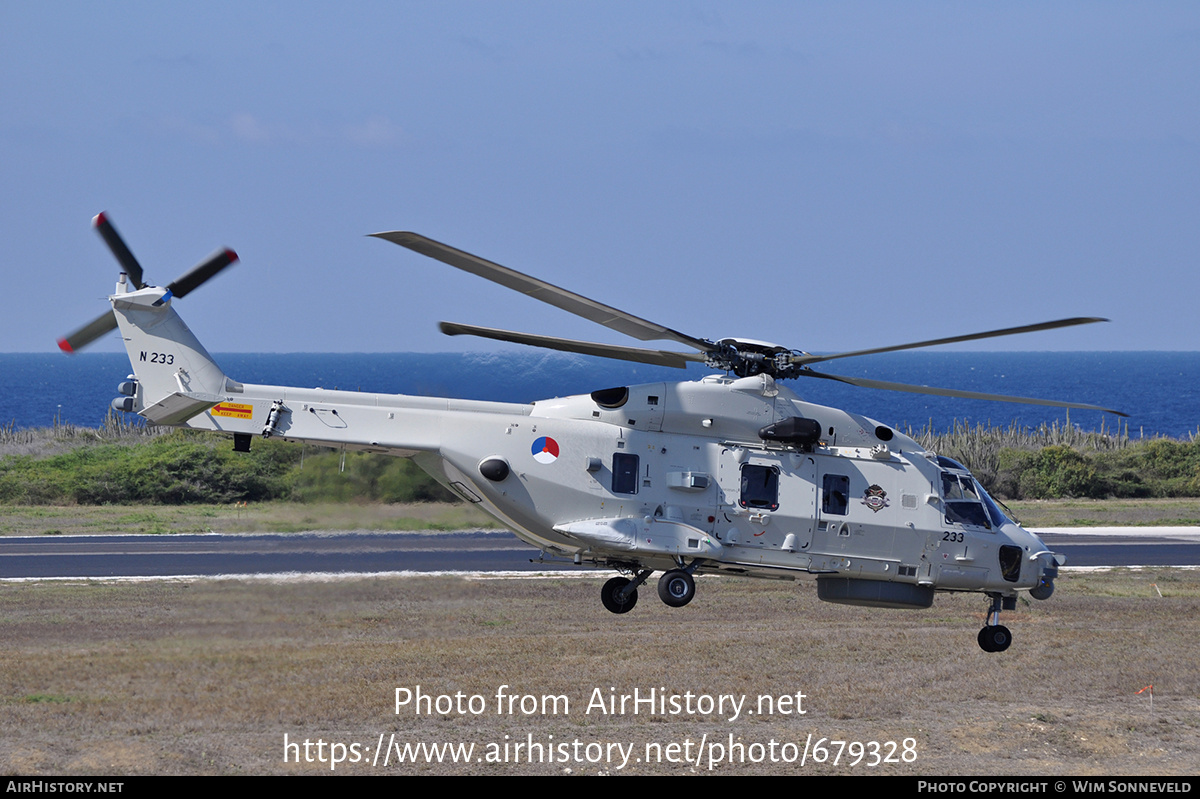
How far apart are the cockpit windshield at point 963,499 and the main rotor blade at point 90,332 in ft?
48.0

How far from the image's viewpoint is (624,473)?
792 inches

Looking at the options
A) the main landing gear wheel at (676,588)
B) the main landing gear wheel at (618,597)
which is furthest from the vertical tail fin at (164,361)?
the main landing gear wheel at (676,588)

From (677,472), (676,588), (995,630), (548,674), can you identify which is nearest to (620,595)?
(676,588)

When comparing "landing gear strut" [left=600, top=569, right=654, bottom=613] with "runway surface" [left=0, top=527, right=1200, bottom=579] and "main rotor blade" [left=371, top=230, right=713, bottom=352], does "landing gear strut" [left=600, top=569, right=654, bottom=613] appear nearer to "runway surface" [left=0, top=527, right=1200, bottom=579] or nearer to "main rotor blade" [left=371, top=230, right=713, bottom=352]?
"main rotor blade" [left=371, top=230, right=713, bottom=352]

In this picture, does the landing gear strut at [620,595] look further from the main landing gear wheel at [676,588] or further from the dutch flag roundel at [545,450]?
the dutch flag roundel at [545,450]

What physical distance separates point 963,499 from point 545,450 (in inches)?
305

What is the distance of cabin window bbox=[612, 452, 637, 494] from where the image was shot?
2008cm

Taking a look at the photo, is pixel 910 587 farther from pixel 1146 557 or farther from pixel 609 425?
pixel 1146 557

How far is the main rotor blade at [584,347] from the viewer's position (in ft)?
61.8

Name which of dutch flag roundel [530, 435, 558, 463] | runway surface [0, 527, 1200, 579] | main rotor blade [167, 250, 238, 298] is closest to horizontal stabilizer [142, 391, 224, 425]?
main rotor blade [167, 250, 238, 298]

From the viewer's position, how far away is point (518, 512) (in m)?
19.8
